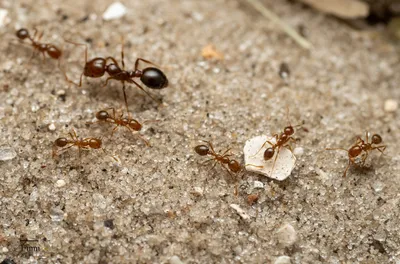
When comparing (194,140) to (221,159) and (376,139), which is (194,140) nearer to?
(221,159)

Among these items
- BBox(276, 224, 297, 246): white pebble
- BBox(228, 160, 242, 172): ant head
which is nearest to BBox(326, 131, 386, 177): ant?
BBox(276, 224, 297, 246): white pebble

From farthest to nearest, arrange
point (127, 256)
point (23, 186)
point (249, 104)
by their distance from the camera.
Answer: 1. point (249, 104)
2. point (23, 186)
3. point (127, 256)

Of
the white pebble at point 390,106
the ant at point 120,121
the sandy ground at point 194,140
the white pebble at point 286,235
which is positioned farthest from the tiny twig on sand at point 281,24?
the white pebble at point 286,235

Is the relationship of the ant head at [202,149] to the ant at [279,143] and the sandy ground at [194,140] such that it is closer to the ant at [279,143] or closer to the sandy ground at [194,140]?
the sandy ground at [194,140]

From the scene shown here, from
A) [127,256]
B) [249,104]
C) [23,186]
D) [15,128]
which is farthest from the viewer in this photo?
[249,104]

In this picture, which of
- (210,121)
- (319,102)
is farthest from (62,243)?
(319,102)

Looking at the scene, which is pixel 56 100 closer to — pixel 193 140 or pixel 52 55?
pixel 52 55

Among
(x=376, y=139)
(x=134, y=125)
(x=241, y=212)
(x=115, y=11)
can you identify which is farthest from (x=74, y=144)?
(x=376, y=139)
